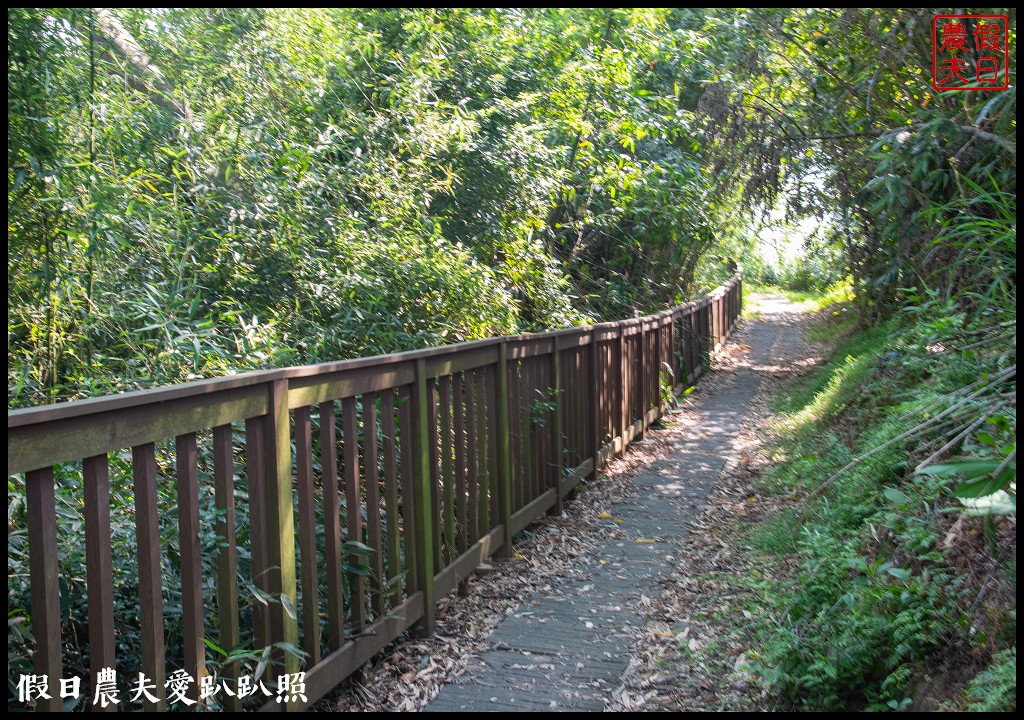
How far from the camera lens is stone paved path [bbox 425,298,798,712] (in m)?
3.71

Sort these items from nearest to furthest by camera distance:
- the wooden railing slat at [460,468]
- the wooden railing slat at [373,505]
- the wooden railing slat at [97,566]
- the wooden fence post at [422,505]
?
the wooden railing slat at [97,566] < the wooden railing slat at [373,505] < the wooden fence post at [422,505] < the wooden railing slat at [460,468]

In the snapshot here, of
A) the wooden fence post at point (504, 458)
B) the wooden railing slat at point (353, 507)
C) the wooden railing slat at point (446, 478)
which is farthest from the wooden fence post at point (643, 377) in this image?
the wooden railing slat at point (353, 507)

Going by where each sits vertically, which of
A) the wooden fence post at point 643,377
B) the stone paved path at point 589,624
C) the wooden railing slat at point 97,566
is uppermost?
the wooden railing slat at point 97,566

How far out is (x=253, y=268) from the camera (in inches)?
211

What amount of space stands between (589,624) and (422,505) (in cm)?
116

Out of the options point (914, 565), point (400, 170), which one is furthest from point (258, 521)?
point (400, 170)

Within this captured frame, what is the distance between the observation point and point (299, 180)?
18.5ft

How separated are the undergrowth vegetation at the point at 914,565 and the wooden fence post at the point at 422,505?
162 centimetres

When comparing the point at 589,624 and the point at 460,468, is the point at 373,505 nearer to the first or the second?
the point at 460,468

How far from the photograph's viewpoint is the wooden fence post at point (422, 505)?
13.9 feet

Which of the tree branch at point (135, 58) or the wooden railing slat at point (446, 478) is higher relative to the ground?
the tree branch at point (135, 58)

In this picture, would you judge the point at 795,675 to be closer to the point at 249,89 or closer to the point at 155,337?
the point at 155,337

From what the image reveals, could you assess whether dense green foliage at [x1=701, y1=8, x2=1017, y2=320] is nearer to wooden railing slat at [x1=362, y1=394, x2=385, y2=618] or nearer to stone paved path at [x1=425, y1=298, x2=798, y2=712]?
stone paved path at [x1=425, y1=298, x2=798, y2=712]

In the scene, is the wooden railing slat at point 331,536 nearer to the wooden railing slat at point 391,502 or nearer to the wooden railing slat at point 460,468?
the wooden railing slat at point 391,502
